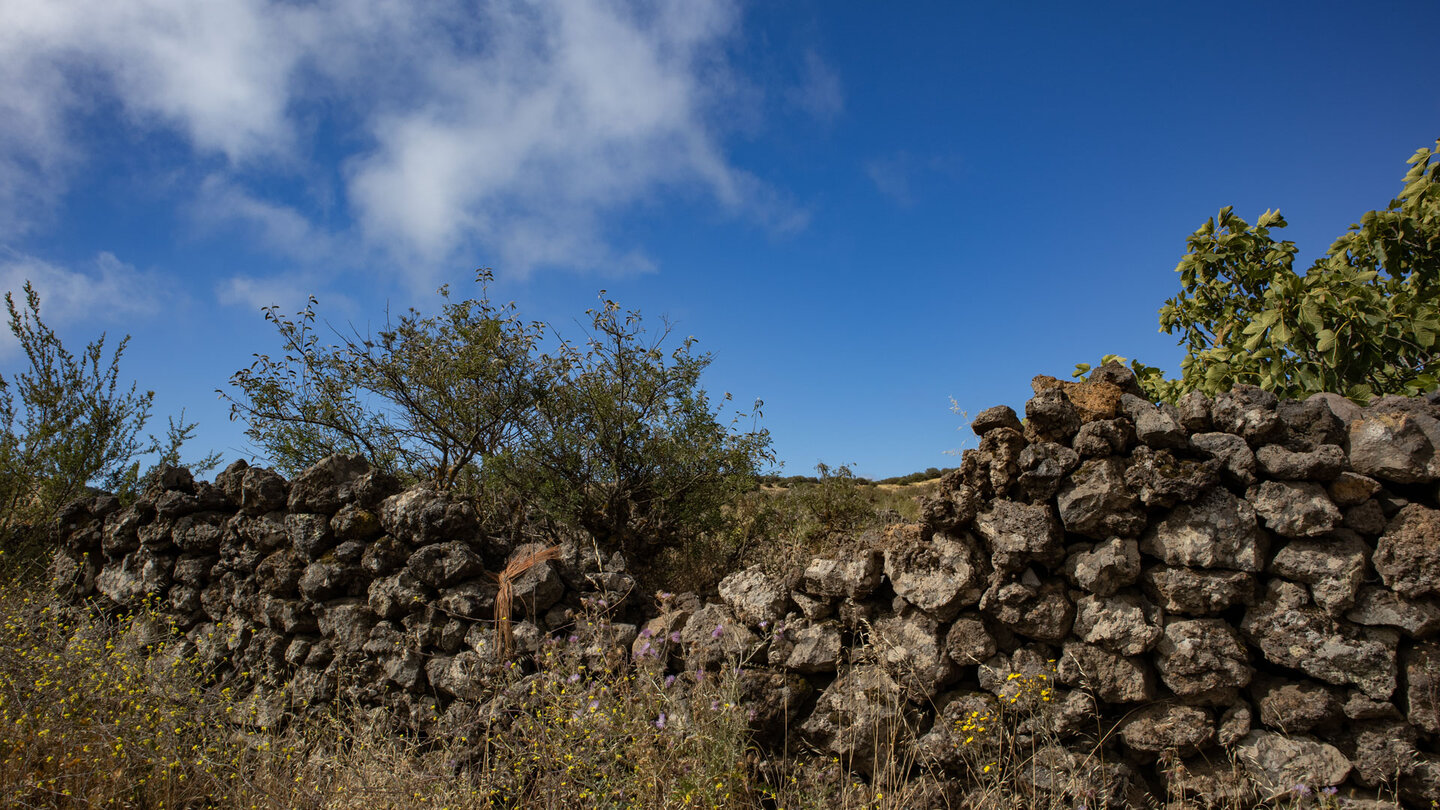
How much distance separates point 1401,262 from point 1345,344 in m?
1.90

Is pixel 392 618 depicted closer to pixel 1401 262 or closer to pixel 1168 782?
pixel 1168 782

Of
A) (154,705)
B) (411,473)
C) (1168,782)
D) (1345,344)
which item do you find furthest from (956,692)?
(411,473)

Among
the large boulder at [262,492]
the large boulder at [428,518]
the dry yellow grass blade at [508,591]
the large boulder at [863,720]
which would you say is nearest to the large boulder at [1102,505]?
the large boulder at [863,720]

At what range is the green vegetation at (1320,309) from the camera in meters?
5.46

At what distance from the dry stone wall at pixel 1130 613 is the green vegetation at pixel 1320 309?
1.54 meters

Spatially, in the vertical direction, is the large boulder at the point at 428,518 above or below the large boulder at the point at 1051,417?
below

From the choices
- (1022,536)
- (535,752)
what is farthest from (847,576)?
(535,752)

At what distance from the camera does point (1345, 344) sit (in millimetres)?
5441

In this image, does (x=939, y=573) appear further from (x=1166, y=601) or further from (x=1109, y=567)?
(x=1166, y=601)

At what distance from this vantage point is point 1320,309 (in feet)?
18.1

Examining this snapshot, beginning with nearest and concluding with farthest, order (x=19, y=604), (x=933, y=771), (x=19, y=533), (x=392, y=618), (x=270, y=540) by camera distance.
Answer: (x=933, y=771), (x=392, y=618), (x=270, y=540), (x=19, y=604), (x=19, y=533)

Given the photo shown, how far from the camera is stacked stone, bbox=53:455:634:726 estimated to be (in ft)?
17.5

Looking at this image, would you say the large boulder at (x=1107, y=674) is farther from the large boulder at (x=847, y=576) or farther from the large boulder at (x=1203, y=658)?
the large boulder at (x=847, y=576)

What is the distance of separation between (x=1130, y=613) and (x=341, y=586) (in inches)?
226
